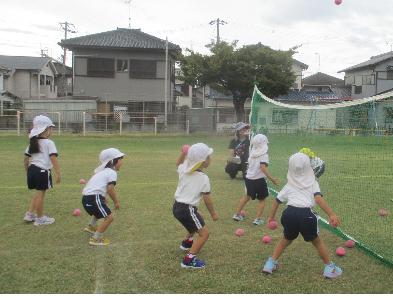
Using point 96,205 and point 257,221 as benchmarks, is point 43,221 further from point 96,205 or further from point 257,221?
point 257,221

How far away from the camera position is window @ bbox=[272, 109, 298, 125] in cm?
1603

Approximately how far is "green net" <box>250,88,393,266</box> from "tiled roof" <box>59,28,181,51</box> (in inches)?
681

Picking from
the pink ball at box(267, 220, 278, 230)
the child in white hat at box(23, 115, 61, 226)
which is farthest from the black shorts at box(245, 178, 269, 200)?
the child in white hat at box(23, 115, 61, 226)

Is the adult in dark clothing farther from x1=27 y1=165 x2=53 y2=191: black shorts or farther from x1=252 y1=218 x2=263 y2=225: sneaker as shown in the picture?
x1=27 y1=165 x2=53 y2=191: black shorts

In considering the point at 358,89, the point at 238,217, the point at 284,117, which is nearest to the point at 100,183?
the point at 238,217

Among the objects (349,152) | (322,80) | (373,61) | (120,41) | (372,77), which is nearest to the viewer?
(349,152)

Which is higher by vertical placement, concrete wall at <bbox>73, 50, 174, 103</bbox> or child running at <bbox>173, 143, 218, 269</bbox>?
concrete wall at <bbox>73, 50, 174, 103</bbox>

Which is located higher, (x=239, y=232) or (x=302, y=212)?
(x=302, y=212)

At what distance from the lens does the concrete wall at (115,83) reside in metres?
34.0

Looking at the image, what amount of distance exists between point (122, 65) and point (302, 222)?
30.9 meters

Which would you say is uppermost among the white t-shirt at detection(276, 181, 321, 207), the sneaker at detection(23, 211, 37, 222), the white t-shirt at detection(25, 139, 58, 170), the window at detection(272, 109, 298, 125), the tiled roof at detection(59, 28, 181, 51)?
the tiled roof at detection(59, 28, 181, 51)

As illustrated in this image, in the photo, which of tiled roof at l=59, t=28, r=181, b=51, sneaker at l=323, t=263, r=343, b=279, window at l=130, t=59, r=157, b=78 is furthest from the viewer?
window at l=130, t=59, r=157, b=78

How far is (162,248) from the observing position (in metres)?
6.10

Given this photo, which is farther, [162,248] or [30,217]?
[30,217]
